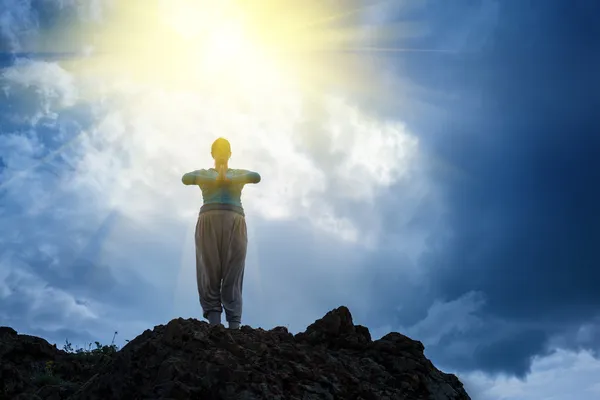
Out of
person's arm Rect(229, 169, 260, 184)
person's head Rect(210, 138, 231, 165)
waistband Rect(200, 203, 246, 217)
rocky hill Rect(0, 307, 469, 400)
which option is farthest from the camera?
person's head Rect(210, 138, 231, 165)

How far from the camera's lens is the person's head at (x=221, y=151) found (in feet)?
39.1

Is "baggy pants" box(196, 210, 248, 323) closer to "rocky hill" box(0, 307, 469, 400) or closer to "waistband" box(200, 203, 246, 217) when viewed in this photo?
"waistband" box(200, 203, 246, 217)

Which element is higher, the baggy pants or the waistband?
the waistband

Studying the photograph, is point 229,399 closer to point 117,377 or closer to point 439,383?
point 117,377

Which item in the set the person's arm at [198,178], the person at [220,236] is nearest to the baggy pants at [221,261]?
the person at [220,236]

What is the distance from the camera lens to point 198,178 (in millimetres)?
11734

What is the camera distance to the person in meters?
11.7

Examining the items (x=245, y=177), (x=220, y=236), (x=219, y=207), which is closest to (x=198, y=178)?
(x=219, y=207)

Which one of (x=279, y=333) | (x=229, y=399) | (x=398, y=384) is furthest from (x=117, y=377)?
(x=398, y=384)

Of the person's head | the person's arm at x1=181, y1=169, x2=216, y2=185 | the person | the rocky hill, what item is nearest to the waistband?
the person

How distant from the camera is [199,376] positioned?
7.00 metres

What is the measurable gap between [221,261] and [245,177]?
1796 millimetres

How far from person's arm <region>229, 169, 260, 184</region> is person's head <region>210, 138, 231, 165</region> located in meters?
0.40

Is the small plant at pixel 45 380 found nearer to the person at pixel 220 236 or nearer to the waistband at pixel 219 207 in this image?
the person at pixel 220 236
